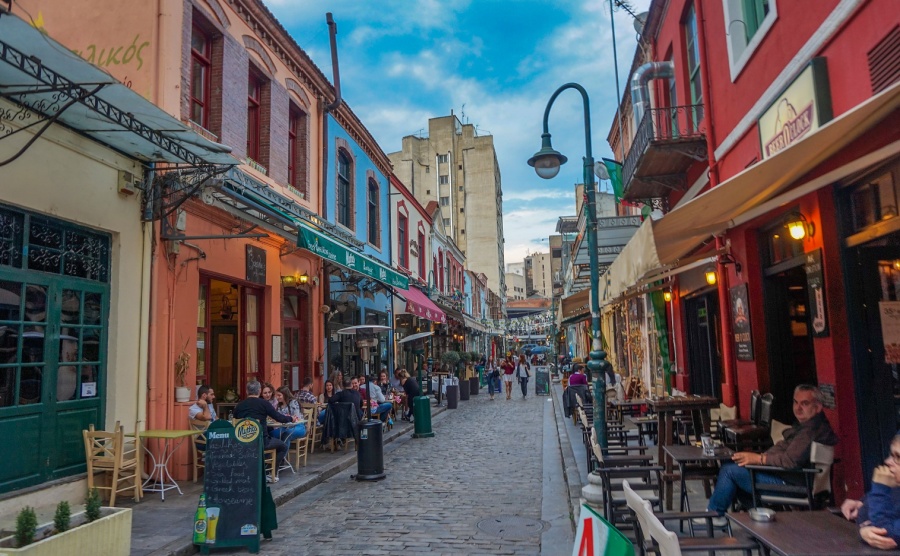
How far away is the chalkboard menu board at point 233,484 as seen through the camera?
5.89m

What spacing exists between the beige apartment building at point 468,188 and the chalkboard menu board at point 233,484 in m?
55.1

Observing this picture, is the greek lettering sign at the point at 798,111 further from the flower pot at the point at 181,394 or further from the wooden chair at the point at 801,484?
the flower pot at the point at 181,394

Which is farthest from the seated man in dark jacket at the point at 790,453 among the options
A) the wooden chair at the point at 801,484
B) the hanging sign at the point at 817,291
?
the hanging sign at the point at 817,291

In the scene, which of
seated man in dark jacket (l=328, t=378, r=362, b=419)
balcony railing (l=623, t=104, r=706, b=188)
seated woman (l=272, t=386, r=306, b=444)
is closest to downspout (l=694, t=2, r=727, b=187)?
balcony railing (l=623, t=104, r=706, b=188)

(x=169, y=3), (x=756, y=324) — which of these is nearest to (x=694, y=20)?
(x=756, y=324)

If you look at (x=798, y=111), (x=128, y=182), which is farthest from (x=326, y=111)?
(x=798, y=111)

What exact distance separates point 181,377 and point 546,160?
6.01 meters

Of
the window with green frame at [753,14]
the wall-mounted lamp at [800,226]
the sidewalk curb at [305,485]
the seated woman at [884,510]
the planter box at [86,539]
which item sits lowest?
the sidewalk curb at [305,485]

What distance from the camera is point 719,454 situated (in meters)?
5.55

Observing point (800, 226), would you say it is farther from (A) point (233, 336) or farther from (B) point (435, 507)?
(A) point (233, 336)

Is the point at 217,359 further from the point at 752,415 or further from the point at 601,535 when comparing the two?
the point at 601,535

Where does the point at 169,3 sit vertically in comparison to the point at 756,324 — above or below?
above

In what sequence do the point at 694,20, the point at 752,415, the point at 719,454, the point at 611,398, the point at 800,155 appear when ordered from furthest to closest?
the point at 611,398, the point at 694,20, the point at 752,415, the point at 719,454, the point at 800,155

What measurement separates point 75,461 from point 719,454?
7.25 metres
